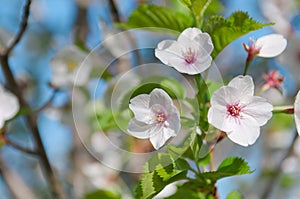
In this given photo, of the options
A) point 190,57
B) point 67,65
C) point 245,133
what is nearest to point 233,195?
point 245,133

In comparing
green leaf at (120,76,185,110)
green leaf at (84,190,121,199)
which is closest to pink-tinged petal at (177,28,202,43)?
green leaf at (120,76,185,110)

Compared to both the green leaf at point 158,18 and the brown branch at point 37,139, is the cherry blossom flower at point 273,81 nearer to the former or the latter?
the green leaf at point 158,18

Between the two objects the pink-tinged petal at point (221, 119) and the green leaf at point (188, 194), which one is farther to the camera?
the green leaf at point (188, 194)

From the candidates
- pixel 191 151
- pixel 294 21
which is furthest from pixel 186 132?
pixel 294 21

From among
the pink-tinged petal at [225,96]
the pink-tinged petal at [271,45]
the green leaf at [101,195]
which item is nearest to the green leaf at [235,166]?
the pink-tinged petal at [225,96]

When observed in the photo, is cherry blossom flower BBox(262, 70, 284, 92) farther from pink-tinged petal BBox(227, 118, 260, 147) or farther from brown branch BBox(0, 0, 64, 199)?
brown branch BBox(0, 0, 64, 199)

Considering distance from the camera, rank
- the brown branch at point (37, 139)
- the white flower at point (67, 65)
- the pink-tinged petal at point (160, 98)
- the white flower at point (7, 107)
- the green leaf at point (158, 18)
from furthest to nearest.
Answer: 1. the white flower at point (67, 65)
2. the brown branch at point (37, 139)
3. the white flower at point (7, 107)
4. the green leaf at point (158, 18)
5. the pink-tinged petal at point (160, 98)

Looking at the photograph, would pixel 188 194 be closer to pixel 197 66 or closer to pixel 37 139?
pixel 197 66
